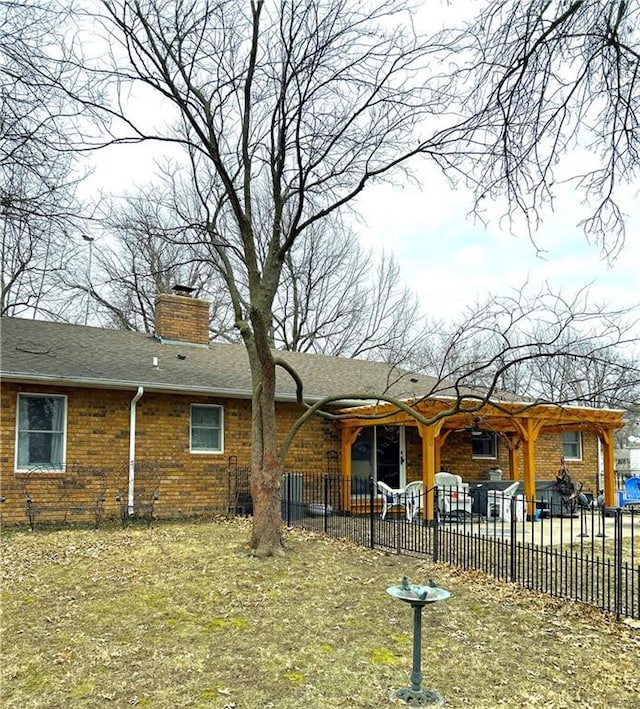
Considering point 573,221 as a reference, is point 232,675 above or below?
below

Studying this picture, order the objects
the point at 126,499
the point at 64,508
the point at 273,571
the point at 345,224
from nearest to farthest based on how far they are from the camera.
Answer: the point at 273,571 → the point at 345,224 → the point at 64,508 → the point at 126,499

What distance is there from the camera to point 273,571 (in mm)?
8367

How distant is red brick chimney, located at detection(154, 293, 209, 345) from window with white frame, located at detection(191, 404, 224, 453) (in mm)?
3418

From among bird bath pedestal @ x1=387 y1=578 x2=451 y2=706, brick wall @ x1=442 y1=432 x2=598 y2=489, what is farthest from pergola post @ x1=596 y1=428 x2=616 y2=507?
bird bath pedestal @ x1=387 y1=578 x2=451 y2=706

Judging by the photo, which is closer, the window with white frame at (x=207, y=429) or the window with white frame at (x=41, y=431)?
the window with white frame at (x=41, y=431)

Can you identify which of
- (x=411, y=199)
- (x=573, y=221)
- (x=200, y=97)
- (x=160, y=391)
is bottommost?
(x=160, y=391)

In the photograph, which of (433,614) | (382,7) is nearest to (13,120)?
(382,7)

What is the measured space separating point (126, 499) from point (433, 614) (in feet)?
26.8

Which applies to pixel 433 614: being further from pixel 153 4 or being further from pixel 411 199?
pixel 153 4

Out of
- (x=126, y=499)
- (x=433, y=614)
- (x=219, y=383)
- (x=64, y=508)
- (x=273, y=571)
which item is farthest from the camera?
(x=219, y=383)

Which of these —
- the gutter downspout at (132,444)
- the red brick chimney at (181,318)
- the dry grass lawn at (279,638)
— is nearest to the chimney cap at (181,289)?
the red brick chimney at (181,318)

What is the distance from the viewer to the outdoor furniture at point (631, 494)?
16.8m

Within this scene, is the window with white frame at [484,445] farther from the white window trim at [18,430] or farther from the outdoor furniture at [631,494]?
the white window trim at [18,430]

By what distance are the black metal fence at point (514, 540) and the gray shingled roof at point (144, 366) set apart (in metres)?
2.45
